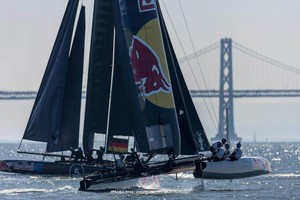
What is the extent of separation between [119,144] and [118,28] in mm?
3771

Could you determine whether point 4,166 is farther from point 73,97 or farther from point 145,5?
point 145,5

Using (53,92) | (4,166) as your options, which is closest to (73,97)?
(53,92)

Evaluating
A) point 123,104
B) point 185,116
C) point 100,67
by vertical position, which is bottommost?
point 185,116

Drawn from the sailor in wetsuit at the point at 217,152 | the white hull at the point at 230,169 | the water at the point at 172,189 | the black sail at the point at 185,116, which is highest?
the black sail at the point at 185,116

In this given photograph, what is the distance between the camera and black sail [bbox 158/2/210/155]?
24.9 metres

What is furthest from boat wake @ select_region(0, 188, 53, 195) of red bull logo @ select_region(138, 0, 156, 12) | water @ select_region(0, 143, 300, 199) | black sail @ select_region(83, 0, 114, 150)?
red bull logo @ select_region(138, 0, 156, 12)

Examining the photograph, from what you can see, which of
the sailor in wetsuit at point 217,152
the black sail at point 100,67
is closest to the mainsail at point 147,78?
the sailor in wetsuit at point 217,152

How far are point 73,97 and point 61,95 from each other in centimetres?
40

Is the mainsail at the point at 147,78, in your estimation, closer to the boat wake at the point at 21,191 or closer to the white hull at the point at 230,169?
the white hull at the point at 230,169

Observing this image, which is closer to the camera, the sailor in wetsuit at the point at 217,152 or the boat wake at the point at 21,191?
the sailor in wetsuit at the point at 217,152

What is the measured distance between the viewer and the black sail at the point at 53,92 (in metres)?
30.1

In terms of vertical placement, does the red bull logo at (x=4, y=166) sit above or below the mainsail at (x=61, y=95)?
below

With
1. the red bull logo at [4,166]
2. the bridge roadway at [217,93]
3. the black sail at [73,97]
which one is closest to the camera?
the red bull logo at [4,166]

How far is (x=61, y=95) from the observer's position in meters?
30.6
